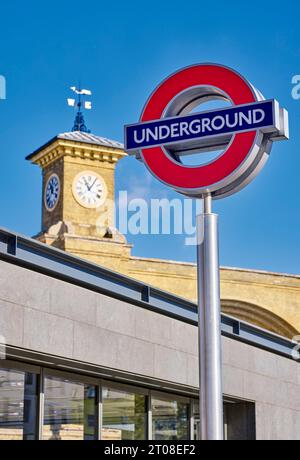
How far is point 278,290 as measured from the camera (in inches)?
1613

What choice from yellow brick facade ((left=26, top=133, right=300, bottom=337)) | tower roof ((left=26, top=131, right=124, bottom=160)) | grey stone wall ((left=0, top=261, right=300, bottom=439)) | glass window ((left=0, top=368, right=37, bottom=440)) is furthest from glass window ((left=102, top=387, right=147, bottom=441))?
tower roof ((left=26, top=131, right=124, bottom=160))

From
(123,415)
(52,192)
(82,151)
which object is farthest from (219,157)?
(52,192)

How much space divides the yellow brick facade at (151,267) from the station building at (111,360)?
64.3 feet

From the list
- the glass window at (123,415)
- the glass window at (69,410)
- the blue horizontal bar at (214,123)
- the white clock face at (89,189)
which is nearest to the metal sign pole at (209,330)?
the blue horizontal bar at (214,123)

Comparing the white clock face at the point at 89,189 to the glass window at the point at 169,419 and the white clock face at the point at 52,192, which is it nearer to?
the white clock face at the point at 52,192

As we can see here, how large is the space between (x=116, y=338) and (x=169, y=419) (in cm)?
297

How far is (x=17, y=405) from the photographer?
10719 millimetres

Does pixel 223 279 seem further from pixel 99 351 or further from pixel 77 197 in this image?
pixel 99 351

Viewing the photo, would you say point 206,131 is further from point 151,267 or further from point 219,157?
point 151,267

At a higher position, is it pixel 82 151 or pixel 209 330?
pixel 82 151

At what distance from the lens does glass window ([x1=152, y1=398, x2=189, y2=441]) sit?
45.0 ft
